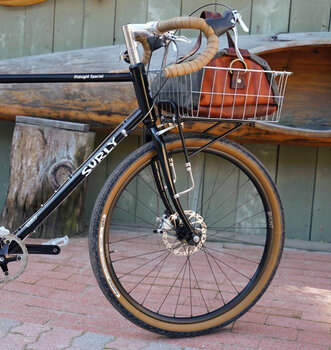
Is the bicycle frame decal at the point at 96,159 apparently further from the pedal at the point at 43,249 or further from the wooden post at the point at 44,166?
the wooden post at the point at 44,166

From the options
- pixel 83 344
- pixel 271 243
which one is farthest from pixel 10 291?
pixel 271 243

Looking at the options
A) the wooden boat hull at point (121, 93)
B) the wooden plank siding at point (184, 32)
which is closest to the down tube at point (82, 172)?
the wooden boat hull at point (121, 93)

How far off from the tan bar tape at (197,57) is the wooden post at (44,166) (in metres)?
1.50

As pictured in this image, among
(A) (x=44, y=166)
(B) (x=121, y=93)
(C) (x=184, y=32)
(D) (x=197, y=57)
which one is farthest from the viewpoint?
(C) (x=184, y=32)

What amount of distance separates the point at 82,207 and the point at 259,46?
1368 mm

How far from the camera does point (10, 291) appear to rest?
2.37 metres

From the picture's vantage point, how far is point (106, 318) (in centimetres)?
211

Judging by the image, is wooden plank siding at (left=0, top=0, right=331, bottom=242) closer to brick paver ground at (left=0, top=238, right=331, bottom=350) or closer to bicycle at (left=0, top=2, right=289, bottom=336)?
brick paver ground at (left=0, top=238, right=331, bottom=350)

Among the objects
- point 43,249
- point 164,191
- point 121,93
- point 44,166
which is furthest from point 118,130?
point 44,166

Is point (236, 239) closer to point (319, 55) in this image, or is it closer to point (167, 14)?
point (319, 55)

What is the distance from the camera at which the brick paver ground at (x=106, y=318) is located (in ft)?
6.24

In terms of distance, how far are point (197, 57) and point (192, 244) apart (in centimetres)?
64

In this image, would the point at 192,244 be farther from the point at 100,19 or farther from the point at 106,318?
the point at 100,19

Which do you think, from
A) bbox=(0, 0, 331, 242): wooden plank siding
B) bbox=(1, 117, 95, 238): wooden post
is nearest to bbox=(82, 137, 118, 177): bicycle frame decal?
bbox=(1, 117, 95, 238): wooden post
